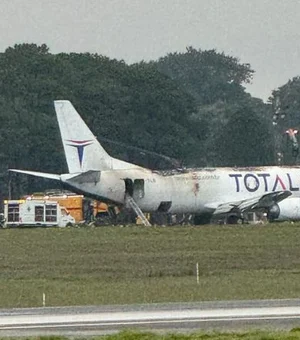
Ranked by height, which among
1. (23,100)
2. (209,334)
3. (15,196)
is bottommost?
(209,334)

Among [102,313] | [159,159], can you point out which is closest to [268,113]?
[159,159]

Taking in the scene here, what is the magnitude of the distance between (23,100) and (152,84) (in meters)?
12.7

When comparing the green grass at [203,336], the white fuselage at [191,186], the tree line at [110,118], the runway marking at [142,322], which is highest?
the tree line at [110,118]

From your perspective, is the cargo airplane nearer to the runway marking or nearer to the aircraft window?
the aircraft window

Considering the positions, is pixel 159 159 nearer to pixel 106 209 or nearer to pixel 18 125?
pixel 18 125

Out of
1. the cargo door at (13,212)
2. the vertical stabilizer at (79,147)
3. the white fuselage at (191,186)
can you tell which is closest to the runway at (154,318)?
the white fuselage at (191,186)

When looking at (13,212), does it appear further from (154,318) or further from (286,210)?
(154,318)

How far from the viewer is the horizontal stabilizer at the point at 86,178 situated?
2933 inches

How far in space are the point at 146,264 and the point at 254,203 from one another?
33.1 meters

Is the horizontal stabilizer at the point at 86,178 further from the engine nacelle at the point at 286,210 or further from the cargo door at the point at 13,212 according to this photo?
the engine nacelle at the point at 286,210

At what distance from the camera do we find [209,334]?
78.0 ft

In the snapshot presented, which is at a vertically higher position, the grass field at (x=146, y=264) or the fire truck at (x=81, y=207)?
the fire truck at (x=81, y=207)

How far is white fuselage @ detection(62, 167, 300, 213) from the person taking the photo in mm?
75625

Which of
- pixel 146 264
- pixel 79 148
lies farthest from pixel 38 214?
pixel 146 264
